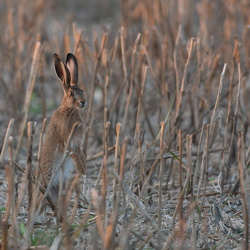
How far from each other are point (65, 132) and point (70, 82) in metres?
0.27

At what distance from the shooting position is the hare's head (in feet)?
10.7

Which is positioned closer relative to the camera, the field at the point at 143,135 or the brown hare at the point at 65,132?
the field at the point at 143,135

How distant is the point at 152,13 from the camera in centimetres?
626

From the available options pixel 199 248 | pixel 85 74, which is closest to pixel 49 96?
pixel 85 74

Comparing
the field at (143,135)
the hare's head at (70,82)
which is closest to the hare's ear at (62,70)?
the hare's head at (70,82)

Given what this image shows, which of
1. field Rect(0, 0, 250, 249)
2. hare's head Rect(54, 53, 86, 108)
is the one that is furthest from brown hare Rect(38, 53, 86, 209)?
field Rect(0, 0, 250, 249)

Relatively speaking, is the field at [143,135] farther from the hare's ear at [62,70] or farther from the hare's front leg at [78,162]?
the hare's ear at [62,70]

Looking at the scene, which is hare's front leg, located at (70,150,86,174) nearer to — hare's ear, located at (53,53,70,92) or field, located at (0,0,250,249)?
field, located at (0,0,250,249)

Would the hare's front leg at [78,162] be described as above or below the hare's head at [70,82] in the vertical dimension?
below

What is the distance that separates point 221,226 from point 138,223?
0.41m

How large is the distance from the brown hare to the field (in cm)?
15

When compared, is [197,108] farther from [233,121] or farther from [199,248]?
[199,248]

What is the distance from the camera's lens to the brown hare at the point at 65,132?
10.8ft

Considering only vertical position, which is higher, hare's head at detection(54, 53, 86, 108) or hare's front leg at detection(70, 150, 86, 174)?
hare's head at detection(54, 53, 86, 108)
